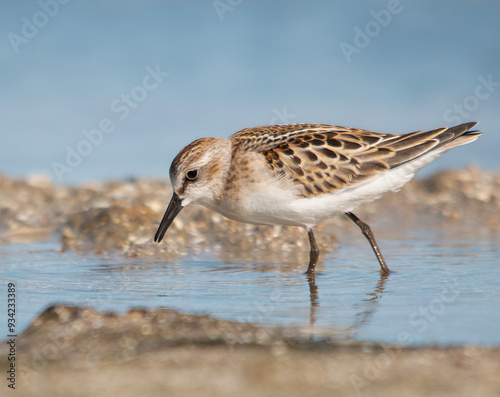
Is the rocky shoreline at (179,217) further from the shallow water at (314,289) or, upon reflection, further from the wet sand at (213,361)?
the wet sand at (213,361)

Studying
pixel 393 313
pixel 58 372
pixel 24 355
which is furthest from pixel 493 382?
pixel 24 355

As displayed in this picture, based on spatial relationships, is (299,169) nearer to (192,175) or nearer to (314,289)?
(192,175)

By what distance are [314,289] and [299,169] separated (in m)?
1.43

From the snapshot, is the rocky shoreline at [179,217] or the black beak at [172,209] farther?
the rocky shoreline at [179,217]

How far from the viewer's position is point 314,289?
7270 millimetres

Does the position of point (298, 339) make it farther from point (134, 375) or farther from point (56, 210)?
point (56, 210)

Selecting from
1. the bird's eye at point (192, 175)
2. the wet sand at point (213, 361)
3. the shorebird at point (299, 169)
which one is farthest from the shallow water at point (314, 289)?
the bird's eye at point (192, 175)

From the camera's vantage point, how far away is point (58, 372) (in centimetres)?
423

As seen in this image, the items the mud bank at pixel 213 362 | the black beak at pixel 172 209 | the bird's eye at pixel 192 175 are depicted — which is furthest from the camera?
the black beak at pixel 172 209

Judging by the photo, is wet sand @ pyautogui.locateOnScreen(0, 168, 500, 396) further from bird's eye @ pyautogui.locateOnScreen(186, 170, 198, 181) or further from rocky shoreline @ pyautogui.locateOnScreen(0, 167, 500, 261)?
rocky shoreline @ pyautogui.locateOnScreen(0, 167, 500, 261)

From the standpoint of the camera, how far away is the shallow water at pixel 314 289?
5574mm

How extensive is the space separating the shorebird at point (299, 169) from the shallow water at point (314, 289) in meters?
0.73

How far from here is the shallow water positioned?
5.57m

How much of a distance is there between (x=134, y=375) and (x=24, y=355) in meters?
1.03
